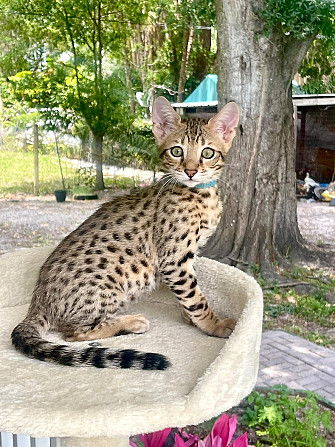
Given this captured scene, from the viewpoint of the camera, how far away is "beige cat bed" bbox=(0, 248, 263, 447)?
0.80 m

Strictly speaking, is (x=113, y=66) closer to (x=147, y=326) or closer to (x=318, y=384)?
(x=318, y=384)

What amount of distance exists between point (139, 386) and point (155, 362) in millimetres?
77

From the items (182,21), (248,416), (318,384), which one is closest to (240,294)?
(248,416)

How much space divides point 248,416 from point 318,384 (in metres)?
0.51

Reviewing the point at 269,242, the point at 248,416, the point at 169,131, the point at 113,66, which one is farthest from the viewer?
the point at 113,66

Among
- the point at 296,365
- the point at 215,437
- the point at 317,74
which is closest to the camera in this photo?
the point at 215,437

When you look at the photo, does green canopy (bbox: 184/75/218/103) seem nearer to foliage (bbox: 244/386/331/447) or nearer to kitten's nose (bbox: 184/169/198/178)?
foliage (bbox: 244/386/331/447)

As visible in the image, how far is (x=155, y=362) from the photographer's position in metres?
0.97

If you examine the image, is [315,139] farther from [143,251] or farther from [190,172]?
[143,251]

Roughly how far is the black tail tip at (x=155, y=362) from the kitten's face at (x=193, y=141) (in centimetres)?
57

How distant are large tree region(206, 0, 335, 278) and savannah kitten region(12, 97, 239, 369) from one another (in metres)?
1.97

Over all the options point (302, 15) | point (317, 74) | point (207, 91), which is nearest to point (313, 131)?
point (317, 74)

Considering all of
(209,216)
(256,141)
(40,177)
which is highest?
(256,141)

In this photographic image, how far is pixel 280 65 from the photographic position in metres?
3.54
